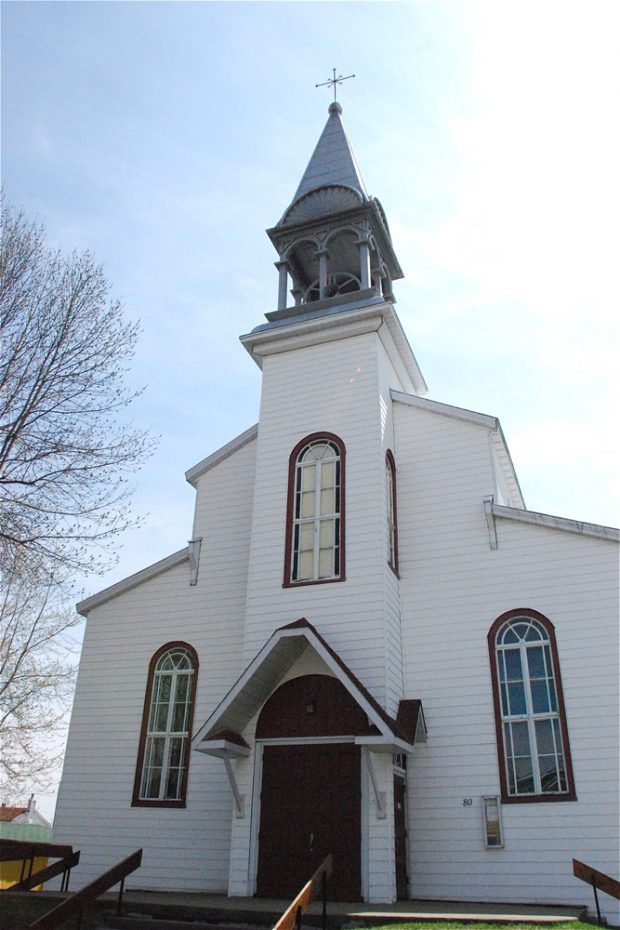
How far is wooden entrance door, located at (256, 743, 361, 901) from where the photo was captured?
40.3 ft

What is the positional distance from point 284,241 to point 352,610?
997 centimetres

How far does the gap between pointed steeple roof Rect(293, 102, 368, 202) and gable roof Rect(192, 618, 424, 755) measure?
1113 cm

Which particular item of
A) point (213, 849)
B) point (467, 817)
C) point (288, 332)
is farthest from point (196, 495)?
point (467, 817)

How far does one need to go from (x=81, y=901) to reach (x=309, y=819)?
4.25 meters

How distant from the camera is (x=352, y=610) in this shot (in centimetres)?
1408

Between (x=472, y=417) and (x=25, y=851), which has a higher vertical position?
(x=472, y=417)

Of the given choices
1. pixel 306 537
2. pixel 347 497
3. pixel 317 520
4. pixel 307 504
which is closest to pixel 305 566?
pixel 306 537

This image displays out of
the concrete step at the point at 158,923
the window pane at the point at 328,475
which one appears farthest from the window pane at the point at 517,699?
the concrete step at the point at 158,923

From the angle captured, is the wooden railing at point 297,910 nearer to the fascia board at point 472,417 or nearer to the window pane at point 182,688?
the window pane at point 182,688

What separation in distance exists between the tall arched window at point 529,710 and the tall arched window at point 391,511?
239 cm

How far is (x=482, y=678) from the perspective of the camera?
13.8m

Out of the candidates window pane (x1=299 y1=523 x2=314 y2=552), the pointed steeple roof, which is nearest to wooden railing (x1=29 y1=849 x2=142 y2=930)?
window pane (x1=299 y1=523 x2=314 y2=552)

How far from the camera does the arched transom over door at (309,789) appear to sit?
12.4 metres

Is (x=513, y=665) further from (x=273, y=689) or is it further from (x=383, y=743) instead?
(x=273, y=689)
